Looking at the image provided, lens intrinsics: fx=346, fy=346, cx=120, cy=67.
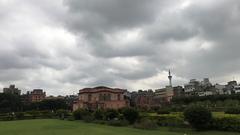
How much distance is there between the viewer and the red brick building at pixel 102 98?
86.8m

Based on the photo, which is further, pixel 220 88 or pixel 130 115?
pixel 220 88

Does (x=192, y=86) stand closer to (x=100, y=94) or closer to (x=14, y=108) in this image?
(x=100, y=94)

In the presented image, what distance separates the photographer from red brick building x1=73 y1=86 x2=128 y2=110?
86.8 m

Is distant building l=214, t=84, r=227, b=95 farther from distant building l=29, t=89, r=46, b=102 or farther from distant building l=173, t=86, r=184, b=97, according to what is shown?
distant building l=29, t=89, r=46, b=102

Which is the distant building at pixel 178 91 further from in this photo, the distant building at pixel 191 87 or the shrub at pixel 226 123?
the shrub at pixel 226 123

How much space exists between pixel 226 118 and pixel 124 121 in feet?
44.6

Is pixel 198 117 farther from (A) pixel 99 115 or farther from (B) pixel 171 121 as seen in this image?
(A) pixel 99 115

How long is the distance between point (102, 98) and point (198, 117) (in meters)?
60.0

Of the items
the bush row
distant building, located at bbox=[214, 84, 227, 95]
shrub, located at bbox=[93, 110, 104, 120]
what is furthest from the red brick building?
distant building, located at bbox=[214, 84, 227, 95]

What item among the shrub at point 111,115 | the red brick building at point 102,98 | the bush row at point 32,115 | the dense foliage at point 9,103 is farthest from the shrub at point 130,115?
the dense foliage at point 9,103

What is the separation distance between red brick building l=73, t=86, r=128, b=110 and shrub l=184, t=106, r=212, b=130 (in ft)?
186

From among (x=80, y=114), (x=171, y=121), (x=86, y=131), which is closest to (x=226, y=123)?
(x=171, y=121)

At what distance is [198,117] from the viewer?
29469 mm

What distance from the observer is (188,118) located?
1194 inches
